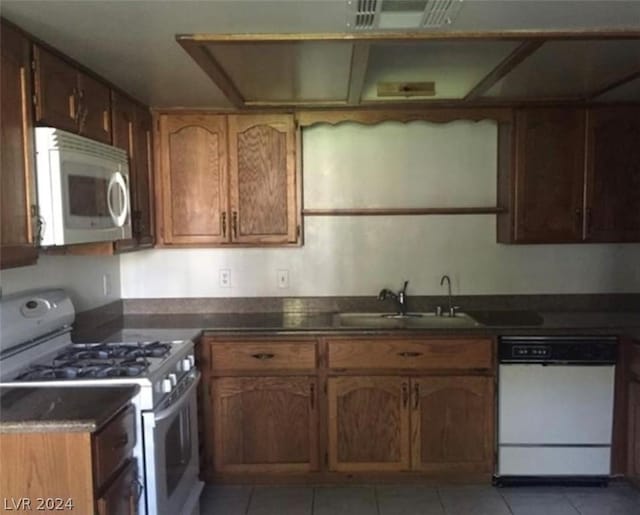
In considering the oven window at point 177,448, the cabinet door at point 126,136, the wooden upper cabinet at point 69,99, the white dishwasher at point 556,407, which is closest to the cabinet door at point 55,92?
the wooden upper cabinet at point 69,99

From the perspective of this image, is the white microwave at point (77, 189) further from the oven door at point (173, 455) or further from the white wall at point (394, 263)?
the white wall at point (394, 263)

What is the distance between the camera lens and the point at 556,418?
285 cm

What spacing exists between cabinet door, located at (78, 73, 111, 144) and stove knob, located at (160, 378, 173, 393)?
106 centimetres

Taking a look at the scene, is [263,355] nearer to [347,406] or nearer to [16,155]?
[347,406]

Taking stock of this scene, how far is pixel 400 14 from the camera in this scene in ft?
5.73

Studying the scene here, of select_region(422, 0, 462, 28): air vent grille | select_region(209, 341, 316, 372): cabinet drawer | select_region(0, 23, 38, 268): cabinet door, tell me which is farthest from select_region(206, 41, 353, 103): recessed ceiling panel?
select_region(209, 341, 316, 372): cabinet drawer

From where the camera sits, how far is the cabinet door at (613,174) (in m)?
3.12

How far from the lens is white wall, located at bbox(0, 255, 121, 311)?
7.68 ft

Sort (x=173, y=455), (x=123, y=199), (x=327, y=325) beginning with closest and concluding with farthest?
(x=173, y=455)
(x=123, y=199)
(x=327, y=325)

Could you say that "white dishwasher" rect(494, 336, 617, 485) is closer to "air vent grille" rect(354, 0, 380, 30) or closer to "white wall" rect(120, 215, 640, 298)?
"white wall" rect(120, 215, 640, 298)

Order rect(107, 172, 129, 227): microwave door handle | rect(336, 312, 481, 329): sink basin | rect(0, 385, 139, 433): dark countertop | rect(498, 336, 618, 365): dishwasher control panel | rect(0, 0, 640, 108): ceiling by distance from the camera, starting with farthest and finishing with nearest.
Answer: rect(336, 312, 481, 329): sink basin < rect(498, 336, 618, 365): dishwasher control panel < rect(107, 172, 129, 227): microwave door handle < rect(0, 0, 640, 108): ceiling < rect(0, 385, 139, 433): dark countertop

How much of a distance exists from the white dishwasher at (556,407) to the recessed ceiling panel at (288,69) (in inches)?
62.3

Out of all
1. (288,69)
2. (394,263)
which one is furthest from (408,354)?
(288,69)

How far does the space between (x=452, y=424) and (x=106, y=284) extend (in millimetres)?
2099
